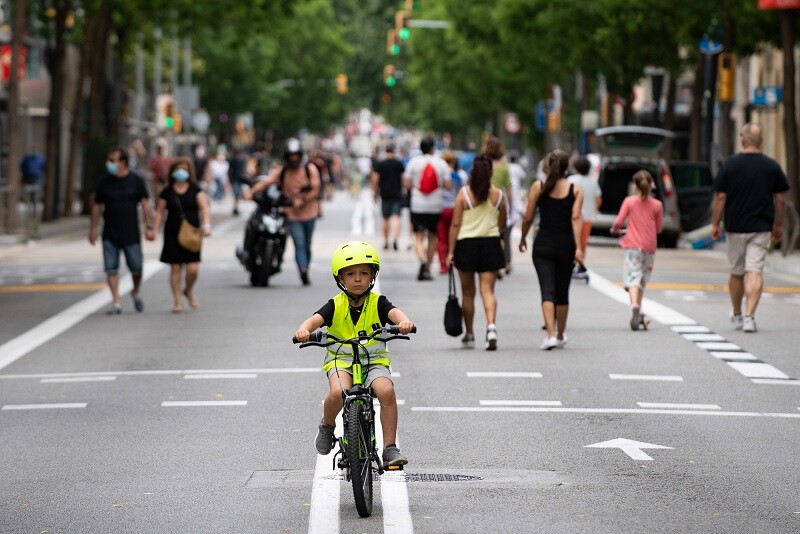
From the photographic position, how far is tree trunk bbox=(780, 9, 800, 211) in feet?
99.2

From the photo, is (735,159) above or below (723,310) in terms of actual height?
above

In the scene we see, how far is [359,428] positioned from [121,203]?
11.7m

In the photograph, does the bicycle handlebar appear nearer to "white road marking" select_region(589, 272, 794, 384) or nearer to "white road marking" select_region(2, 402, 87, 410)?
"white road marking" select_region(2, 402, 87, 410)

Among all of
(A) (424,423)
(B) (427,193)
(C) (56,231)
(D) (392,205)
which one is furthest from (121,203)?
(C) (56,231)

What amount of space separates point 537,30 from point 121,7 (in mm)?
12843

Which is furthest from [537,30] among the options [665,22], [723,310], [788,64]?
[723,310]

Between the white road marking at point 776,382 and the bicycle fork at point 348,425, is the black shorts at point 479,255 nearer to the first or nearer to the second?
the white road marking at point 776,382

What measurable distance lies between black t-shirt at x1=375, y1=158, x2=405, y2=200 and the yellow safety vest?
838 inches

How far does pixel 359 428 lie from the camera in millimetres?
8102

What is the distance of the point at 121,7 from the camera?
132 feet

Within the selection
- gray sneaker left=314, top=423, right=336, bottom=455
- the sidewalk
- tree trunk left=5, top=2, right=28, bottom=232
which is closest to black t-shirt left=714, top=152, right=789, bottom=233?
gray sneaker left=314, top=423, right=336, bottom=455

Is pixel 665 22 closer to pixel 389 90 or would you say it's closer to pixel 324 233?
pixel 324 233

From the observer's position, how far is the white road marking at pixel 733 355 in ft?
49.5

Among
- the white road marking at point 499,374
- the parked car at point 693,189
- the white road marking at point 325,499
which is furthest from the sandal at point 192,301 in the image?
the parked car at point 693,189
